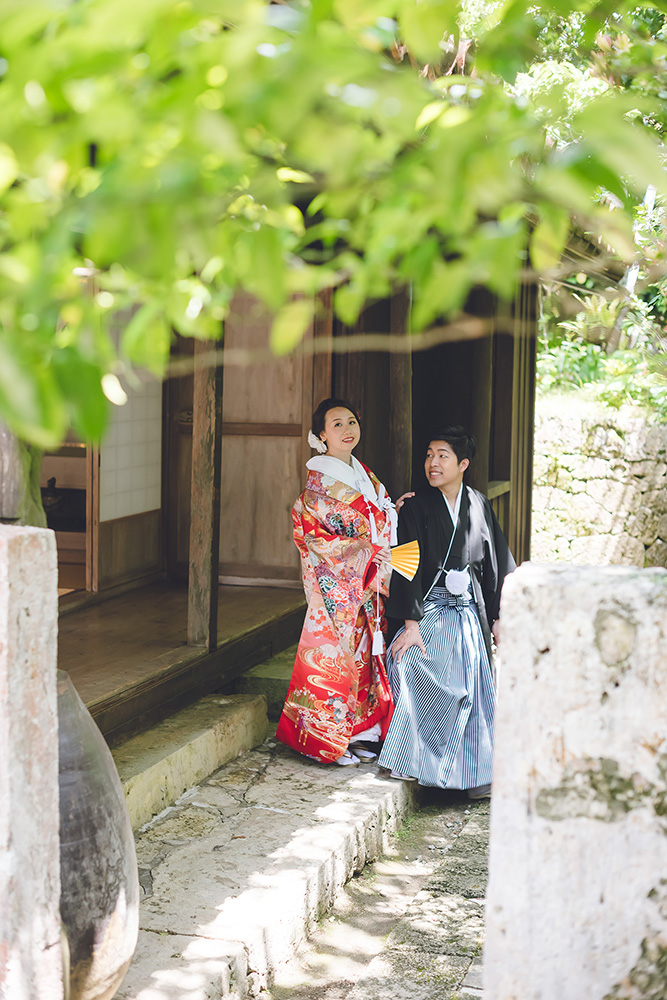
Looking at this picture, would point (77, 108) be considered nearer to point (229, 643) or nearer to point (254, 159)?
point (254, 159)

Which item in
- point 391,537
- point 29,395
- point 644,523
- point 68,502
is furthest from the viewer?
point 644,523

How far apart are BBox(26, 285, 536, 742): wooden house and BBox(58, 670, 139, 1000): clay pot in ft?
8.08

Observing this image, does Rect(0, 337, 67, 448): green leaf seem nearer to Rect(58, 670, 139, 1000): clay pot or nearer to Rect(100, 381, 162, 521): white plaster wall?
Rect(58, 670, 139, 1000): clay pot

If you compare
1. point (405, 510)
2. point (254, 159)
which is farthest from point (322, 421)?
point (254, 159)

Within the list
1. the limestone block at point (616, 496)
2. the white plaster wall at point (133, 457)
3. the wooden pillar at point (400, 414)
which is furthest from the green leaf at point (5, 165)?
the limestone block at point (616, 496)

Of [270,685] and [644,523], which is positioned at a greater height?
[644,523]

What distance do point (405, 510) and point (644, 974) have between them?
335 cm

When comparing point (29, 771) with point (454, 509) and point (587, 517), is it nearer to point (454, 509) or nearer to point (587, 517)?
point (454, 509)

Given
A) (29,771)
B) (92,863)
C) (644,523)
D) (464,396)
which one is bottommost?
(92,863)

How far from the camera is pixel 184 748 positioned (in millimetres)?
4562

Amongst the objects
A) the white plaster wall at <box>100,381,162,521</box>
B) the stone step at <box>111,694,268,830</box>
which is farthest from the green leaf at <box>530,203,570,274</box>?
the white plaster wall at <box>100,381,162,521</box>

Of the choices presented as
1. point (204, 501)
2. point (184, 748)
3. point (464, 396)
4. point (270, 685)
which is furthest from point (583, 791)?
point (464, 396)

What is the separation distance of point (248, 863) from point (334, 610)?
1.53 m

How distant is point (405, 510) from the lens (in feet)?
17.4
